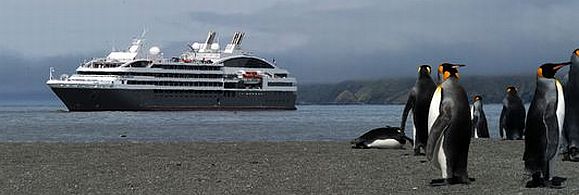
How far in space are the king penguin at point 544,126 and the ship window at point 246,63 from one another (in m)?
75.4

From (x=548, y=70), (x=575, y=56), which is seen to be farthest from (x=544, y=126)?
(x=575, y=56)

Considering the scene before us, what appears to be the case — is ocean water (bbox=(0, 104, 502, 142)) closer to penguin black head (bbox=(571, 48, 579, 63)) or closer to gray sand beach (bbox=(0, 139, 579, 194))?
gray sand beach (bbox=(0, 139, 579, 194))

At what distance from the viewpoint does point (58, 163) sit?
40.8 ft

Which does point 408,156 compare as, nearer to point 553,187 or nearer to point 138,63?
point 553,187

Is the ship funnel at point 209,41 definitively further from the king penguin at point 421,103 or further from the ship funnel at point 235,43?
the king penguin at point 421,103

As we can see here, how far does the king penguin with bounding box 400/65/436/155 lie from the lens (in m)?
12.7

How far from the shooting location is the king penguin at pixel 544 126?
8.39 metres

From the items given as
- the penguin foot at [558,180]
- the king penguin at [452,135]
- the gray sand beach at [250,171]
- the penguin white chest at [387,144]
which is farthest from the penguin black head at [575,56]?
the penguin white chest at [387,144]

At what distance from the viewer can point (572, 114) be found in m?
11.9

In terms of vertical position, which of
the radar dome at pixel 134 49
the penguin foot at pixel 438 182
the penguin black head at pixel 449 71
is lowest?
the radar dome at pixel 134 49

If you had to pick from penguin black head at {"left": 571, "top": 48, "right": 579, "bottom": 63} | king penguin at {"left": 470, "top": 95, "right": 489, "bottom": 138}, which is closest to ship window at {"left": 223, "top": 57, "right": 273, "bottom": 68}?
king penguin at {"left": 470, "top": 95, "right": 489, "bottom": 138}

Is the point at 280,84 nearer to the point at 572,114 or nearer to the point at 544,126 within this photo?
the point at 572,114

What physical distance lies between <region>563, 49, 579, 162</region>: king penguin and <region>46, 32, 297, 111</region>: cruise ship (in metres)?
64.1

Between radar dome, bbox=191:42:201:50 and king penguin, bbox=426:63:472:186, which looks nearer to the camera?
king penguin, bbox=426:63:472:186
